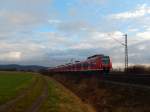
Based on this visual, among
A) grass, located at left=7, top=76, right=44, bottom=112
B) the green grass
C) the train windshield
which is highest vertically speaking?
the train windshield

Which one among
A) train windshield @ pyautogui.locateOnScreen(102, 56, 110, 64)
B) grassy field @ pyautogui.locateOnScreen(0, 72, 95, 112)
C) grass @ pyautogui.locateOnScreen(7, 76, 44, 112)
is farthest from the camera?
train windshield @ pyautogui.locateOnScreen(102, 56, 110, 64)

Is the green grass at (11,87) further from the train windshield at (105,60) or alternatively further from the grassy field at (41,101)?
the train windshield at (105,60)

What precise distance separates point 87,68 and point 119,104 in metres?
47.5

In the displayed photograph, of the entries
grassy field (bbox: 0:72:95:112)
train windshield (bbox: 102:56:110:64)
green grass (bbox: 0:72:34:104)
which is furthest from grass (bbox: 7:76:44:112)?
train windshield (bbox: 102:56:110:64)

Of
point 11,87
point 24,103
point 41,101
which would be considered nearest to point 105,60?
point 11,87

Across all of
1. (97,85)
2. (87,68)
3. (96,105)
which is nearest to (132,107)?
(96,105)

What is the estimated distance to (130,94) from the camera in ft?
94.0

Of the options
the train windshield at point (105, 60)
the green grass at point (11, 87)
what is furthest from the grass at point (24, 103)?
the train windshield at point (105, 60)

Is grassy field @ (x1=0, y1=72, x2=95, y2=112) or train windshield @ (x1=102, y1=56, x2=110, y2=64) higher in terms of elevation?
train windshield @ (x1=102, y1=56, x2=110, y2=64)

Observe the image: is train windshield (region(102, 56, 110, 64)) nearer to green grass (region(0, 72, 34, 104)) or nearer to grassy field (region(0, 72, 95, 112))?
green grass (region(0, 72, 34, 104))

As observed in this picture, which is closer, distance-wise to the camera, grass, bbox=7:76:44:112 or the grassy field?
grass, bbox=7:76:44:112

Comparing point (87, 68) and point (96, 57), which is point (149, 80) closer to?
point (96, 57)

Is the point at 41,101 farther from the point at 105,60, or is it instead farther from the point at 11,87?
the point at 105,60

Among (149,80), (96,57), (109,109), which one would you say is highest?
(96,57)
